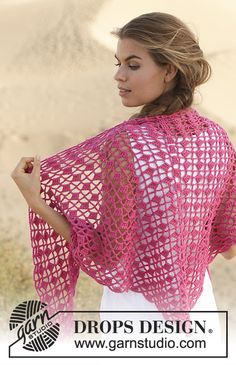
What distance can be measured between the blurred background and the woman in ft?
6.82

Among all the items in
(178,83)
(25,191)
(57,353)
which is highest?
(178,83)

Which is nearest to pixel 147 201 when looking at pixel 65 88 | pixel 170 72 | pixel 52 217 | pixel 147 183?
pixel 147 183

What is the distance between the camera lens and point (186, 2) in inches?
666

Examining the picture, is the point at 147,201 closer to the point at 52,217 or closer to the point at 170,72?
the point at 52,217

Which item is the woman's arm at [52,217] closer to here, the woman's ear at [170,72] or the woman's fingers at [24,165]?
the woman's fingers at [24,165]

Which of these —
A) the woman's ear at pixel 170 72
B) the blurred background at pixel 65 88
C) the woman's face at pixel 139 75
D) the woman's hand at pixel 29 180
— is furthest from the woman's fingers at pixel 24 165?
the blurred background at pixel 65 88

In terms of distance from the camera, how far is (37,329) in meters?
2.20

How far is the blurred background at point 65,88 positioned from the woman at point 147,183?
2080mm

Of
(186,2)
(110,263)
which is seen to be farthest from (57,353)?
(186,2)

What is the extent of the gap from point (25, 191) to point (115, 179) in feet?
0.78

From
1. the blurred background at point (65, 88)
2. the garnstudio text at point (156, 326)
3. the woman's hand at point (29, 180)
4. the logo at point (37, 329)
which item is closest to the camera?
the woman's hand at point (29, 180)

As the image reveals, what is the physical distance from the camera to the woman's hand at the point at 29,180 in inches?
71.0

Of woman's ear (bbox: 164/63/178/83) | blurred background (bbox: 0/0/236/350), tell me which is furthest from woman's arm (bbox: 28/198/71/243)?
blurred background (bbox: 0/0/236/350)

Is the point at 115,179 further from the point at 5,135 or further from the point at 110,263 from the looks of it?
the point at 5,135
